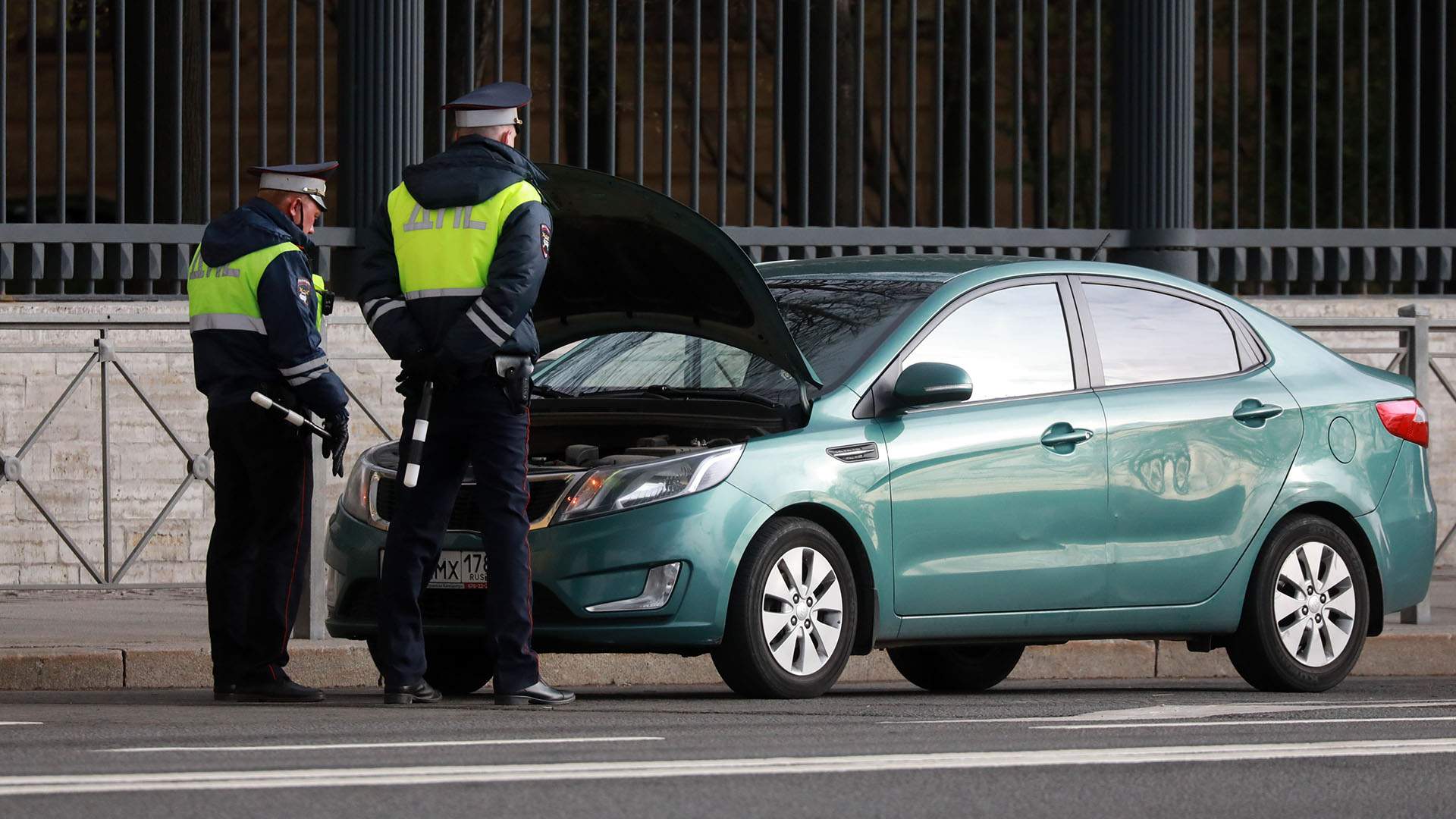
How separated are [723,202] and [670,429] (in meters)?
5.57

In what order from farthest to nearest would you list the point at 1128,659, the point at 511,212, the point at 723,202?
the point at 723,202
the point at 1128,659
the point at 511,212

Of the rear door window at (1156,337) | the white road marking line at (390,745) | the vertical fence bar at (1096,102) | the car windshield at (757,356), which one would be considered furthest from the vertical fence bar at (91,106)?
the white road marking line at (390,745)

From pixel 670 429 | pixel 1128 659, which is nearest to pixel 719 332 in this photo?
pixel 670 429

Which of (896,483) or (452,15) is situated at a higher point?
(452,15)

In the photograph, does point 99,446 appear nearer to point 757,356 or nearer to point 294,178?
point 294,178

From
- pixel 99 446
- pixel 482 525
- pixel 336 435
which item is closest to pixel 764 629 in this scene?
pixel 482 525

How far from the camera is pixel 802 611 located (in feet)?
26.7

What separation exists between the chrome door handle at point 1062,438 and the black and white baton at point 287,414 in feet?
7.81

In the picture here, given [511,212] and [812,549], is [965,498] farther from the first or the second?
[511,212]

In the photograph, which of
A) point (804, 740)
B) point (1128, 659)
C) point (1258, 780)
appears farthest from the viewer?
point (1128, 659)

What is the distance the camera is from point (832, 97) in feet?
46.4

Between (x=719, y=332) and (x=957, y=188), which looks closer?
(x=719, y=332)

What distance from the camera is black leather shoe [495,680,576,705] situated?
25.8ft

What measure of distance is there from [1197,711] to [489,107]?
9.23 feet
